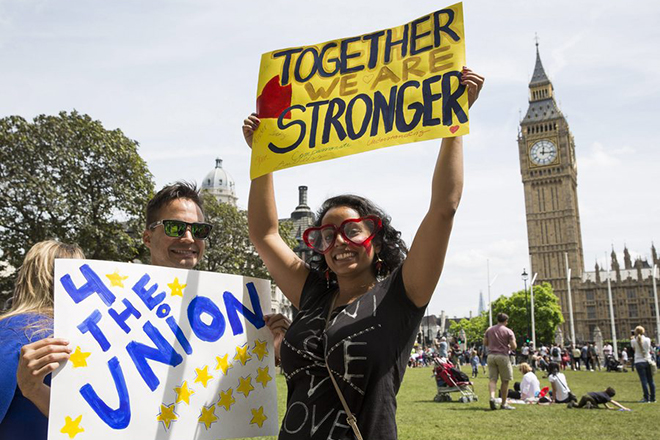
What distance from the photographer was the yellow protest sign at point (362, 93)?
276 centimetres

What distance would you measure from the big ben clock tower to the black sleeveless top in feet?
362

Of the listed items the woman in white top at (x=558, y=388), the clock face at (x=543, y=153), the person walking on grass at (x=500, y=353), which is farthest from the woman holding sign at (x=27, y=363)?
the clock face at (x=543, y=153)

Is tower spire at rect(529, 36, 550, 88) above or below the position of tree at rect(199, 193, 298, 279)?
above

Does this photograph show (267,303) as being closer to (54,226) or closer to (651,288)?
(54,226)

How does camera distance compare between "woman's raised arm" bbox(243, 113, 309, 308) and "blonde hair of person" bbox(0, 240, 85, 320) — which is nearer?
"blonde hair of person" bbox(0, 240, 85, 320)

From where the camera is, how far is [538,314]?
83.9 metres

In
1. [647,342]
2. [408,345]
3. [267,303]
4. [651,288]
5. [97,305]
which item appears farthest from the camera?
[651,288]

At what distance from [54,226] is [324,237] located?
18.6 m

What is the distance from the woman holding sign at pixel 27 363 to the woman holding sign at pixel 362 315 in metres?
0.99

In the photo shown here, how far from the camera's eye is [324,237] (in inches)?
107

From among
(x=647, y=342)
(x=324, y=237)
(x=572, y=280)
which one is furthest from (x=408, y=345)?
(x=572, y=280)

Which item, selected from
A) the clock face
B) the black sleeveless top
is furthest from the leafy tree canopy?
the black sleeveless top

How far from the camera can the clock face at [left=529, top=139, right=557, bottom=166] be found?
108m

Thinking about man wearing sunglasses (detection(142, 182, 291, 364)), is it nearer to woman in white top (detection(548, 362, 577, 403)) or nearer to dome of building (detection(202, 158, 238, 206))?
woman in white top (detection(548, 362, 577, 403))
